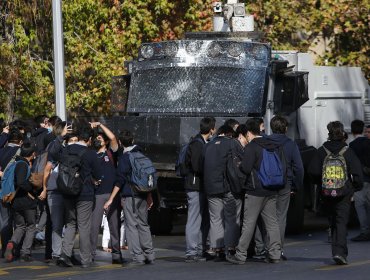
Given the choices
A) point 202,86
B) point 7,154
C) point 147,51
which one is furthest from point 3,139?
point 202,86

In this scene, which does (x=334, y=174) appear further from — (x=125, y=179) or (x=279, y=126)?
(x=125, y=179)

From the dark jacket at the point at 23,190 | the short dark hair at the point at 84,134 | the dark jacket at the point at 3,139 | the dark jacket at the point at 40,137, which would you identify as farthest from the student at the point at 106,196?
the dark jacket at the point at 3,139

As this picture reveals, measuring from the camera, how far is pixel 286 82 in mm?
19875

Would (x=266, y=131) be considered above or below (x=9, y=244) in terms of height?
above

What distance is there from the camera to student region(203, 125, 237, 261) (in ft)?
53.9

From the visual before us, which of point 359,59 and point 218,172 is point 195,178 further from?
point 359,59

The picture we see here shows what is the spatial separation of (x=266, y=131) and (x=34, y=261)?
437 cm

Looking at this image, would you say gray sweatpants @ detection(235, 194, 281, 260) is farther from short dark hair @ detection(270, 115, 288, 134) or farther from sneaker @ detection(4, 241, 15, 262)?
sneaker @ detection(4, 241, 15, 262)

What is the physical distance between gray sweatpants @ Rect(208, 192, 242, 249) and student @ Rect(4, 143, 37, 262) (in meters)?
2.44

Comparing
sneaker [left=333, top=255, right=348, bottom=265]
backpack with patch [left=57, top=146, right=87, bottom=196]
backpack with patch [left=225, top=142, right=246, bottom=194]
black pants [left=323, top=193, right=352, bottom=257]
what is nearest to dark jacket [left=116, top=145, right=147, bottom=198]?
backpack with patch [left=57, top=146, right=87, bottom=196]

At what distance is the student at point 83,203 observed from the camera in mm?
16016

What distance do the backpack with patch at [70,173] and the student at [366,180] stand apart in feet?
16.2

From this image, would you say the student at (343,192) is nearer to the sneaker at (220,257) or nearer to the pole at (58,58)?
the sneaker at (220,257)

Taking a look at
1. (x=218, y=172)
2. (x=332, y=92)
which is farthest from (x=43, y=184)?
(x=332, y=92)
